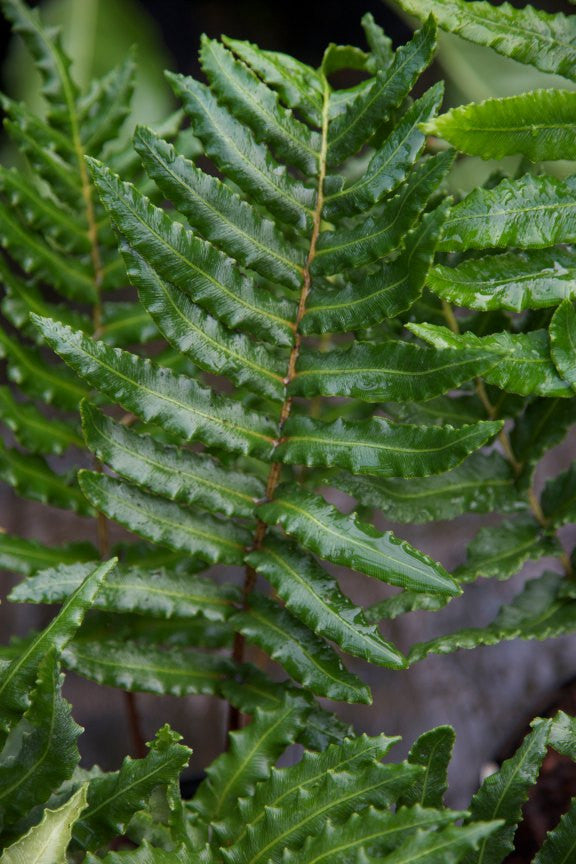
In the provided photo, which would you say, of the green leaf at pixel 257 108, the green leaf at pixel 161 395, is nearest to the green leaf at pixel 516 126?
the green leaf at pixel 257 108

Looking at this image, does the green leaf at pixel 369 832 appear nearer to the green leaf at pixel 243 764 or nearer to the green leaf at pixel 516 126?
the green leaf at pixel 243 764

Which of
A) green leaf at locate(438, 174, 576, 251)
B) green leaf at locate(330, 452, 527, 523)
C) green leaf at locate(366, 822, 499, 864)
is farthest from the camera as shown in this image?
green leaf at locate(330, 452, 527, 523)

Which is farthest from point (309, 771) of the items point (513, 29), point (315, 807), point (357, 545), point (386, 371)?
point (513, 29)

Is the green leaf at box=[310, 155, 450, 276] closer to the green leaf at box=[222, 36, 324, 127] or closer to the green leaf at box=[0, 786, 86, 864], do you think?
the green leaf at box=[222, 36, 324, 127]

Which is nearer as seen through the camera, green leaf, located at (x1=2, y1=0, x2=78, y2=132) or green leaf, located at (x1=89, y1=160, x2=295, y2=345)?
green leaf, located at (x1=89, y1=160, x2=295, y2=345)

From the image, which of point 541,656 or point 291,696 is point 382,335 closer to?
point 291,696

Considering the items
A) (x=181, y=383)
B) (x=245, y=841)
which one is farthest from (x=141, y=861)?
(x=181, y=383)

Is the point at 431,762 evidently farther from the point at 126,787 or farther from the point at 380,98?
the point at 380,98

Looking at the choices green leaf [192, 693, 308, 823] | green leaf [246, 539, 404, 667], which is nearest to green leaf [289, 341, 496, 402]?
green leaf [246, 539, 404, 667]
